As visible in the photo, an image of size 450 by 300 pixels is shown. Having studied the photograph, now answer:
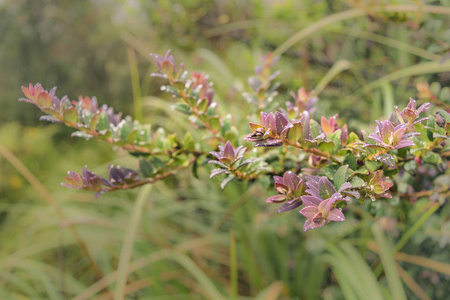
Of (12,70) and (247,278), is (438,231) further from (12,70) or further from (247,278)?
(12,70)

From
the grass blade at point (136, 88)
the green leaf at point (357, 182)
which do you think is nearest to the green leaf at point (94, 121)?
the green leaf at point (357, 182)

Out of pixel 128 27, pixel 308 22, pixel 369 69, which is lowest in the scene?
pixel 369 69

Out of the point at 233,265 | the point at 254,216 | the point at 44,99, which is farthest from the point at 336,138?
the point at 254,216

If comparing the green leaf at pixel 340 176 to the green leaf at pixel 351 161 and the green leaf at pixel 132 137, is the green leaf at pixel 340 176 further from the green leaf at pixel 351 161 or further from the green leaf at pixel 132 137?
the green leaf at pixel 132 137

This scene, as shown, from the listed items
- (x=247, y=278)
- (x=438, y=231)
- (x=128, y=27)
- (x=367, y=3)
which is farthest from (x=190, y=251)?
(x=128, y=27)

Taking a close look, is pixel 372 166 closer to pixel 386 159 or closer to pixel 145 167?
pixel 386 159

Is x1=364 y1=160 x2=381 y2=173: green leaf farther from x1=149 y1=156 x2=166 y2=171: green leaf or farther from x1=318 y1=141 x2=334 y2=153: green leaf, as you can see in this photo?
x1=149 y1=156 x2=166 y2=171: green leaf
